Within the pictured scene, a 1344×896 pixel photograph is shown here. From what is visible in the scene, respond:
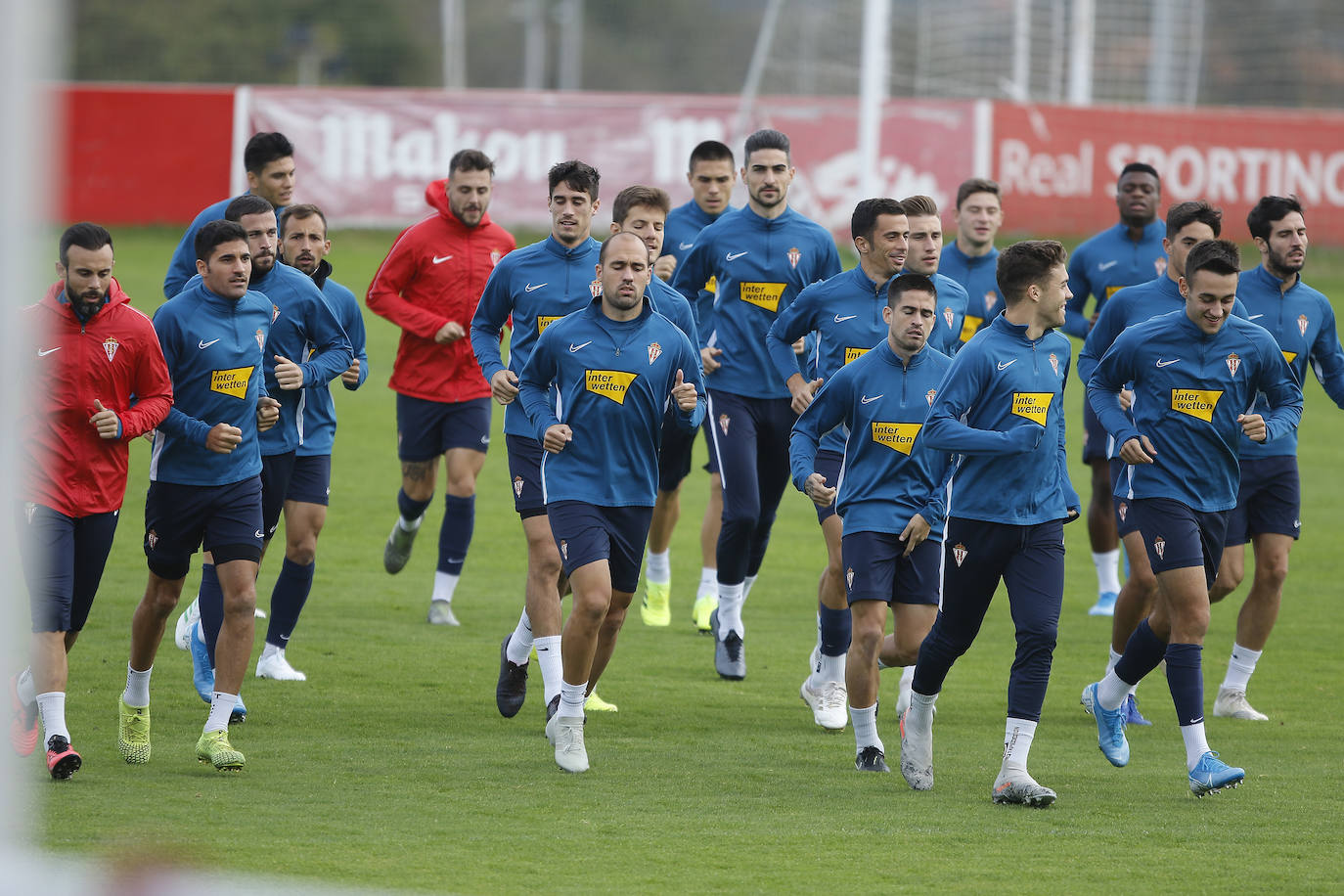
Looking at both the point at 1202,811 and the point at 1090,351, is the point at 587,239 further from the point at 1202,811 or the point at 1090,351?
the point at 1202,811

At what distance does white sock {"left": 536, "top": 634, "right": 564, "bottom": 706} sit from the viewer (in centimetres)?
762

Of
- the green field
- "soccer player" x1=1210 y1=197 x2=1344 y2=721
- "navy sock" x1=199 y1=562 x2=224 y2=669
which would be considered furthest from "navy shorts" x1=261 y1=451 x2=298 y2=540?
"soccer player" x1=1210 y1=197 x2=1344 y2=721

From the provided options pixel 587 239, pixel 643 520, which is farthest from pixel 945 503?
pixel 587 239

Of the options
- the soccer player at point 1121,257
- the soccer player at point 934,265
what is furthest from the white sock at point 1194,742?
the soccer player at point 1121,257

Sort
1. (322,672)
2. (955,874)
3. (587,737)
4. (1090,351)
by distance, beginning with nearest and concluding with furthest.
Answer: (955,874), (587,737), (1090,351), (322,672)

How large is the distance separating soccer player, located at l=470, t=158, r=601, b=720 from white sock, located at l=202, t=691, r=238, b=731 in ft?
4.60

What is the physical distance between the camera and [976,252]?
10148 mm

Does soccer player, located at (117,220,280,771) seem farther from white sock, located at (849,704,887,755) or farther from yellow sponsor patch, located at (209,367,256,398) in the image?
white sock, located at (849,704,887,755)

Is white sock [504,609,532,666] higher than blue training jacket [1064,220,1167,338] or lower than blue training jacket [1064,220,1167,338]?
lower

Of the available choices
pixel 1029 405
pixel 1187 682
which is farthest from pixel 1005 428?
pixel 1187 682

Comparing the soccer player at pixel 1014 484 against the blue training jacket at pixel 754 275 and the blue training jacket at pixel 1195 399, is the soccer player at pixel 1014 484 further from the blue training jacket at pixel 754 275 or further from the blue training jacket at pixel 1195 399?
the blue training jacket at pixel 754 275

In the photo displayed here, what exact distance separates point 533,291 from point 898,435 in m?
2.00

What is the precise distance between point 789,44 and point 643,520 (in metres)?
21.3

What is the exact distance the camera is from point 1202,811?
6.64 meters
